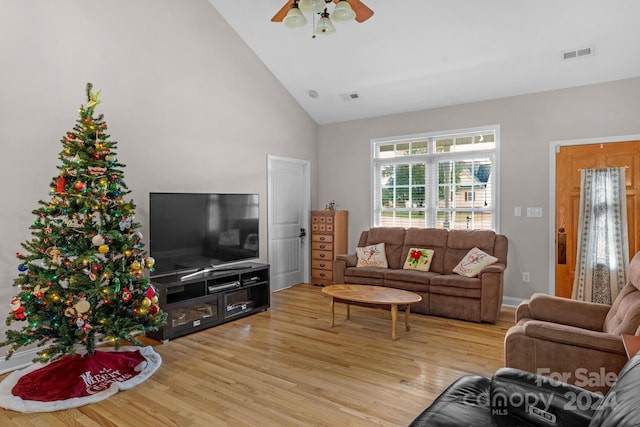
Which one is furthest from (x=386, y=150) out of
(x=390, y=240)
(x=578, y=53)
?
(x=578, y=53)

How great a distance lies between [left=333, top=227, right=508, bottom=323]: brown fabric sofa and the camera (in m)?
4.33

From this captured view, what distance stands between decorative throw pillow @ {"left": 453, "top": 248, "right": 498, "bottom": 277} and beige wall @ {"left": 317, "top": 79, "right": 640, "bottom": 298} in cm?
61

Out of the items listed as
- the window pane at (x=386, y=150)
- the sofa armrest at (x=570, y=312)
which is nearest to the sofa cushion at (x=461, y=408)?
the sofa armrest at (x=570, y=312)

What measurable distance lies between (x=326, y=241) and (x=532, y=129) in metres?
3.26

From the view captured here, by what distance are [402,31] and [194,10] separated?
96.4 inches

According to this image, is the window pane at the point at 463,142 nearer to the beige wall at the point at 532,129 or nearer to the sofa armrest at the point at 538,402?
the beige wall at the point at 532,129

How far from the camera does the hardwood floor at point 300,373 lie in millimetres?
2451

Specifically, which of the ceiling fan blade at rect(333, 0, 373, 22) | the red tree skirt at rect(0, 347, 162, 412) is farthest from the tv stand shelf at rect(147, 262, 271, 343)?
the ceiling fan blade at rect(333, 0, 373, 22)

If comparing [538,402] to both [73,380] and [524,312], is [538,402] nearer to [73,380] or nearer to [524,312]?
[524,312]

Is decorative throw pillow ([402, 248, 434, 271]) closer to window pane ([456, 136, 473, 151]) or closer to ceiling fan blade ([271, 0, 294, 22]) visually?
window pane ([456, 136, 473, 151])

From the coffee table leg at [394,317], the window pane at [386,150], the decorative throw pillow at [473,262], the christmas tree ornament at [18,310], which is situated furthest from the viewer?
the window pane at [386,150]

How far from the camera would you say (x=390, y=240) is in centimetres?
561

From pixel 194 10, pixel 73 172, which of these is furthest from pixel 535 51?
pixel 73 172

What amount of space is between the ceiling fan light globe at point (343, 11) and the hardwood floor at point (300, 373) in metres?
2.85
